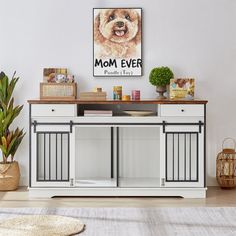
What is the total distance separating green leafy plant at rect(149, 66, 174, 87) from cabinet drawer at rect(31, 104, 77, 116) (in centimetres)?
84

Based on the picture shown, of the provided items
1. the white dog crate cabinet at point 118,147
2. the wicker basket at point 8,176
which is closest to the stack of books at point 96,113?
the white dog crate cabinet at point 118,147

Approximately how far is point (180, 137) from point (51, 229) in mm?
1784

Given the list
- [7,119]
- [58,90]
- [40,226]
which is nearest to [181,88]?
[58,90]

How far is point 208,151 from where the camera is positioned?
597 centimetres

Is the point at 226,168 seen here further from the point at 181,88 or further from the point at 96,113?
the point at 96,113

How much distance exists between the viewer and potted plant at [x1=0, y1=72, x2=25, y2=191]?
5.73 metres

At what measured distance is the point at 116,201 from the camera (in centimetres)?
533

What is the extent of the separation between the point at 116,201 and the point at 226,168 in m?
1.22

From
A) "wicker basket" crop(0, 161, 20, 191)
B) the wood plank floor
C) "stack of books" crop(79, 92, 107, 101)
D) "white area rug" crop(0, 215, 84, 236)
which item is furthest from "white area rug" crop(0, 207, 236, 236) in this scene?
"stack of books" crop(79, 92, 107, 101)

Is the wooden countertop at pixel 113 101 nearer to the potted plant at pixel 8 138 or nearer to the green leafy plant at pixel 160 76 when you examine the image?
the green leafy plant at pixel 160 76

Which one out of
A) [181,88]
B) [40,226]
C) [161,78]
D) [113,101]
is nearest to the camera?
[40,226]

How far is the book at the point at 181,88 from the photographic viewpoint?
5555 mm

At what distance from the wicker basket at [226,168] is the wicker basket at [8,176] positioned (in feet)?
6.57

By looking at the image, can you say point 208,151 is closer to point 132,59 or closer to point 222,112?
point 222,112
